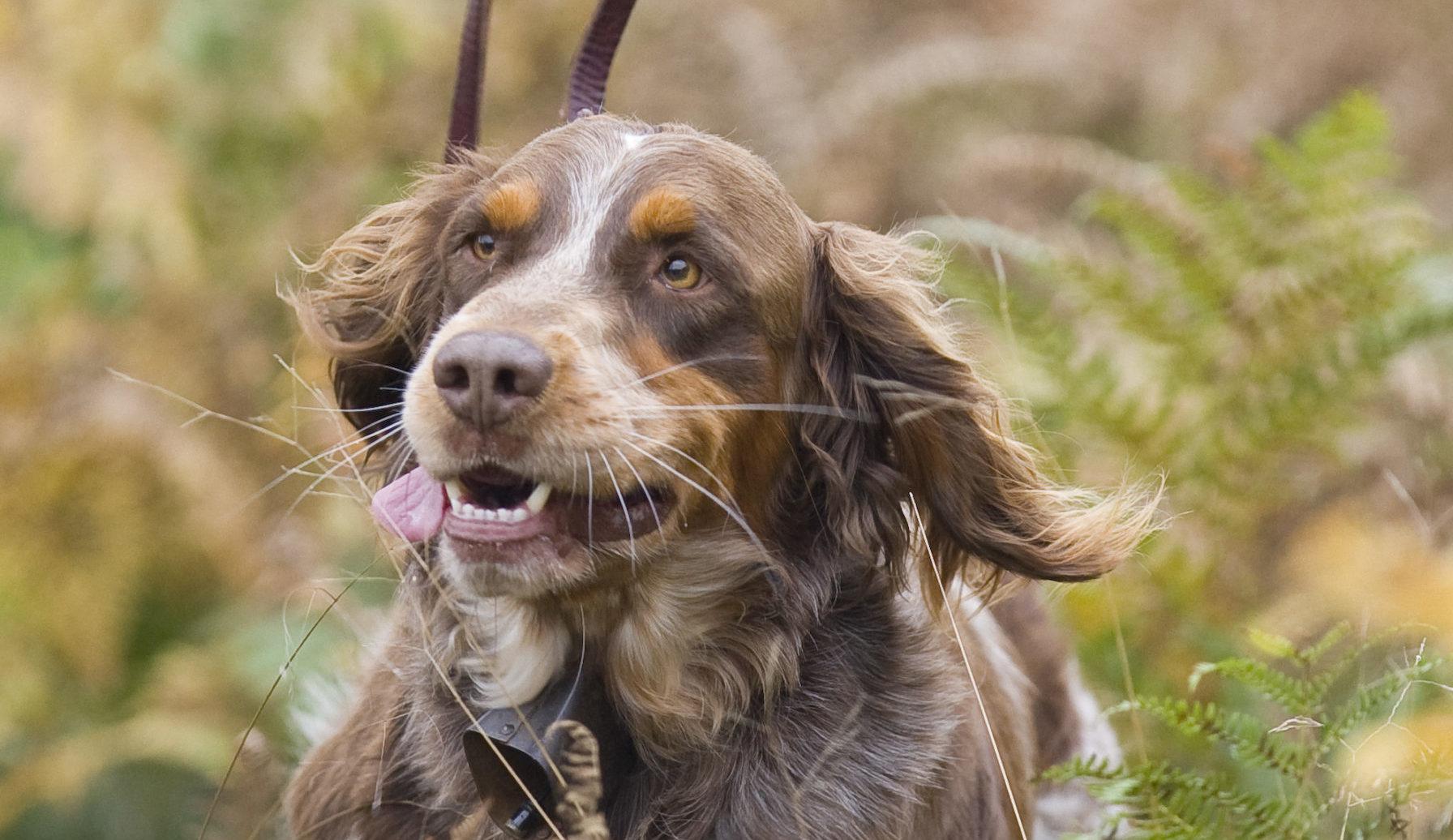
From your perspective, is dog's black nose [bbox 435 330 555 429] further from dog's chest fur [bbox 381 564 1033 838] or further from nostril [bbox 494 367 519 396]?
dog's chest fur [bbox 381 564 1033 838]

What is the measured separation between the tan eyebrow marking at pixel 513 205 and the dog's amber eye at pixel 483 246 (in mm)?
49

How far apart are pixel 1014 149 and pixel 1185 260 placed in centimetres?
87

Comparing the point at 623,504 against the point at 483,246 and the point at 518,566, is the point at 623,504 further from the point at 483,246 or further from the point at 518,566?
the point at 483,246

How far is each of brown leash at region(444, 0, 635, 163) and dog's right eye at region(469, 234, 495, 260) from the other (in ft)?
1.21

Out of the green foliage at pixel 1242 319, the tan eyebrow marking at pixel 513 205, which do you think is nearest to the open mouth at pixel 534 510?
the tan eyebrow marking at pixel 513 205

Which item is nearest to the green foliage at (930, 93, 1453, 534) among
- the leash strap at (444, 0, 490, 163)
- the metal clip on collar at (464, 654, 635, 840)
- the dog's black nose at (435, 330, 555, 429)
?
the leash strap at (444, 0, 490, 163)

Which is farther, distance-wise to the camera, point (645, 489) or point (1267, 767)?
point (1267, 767)

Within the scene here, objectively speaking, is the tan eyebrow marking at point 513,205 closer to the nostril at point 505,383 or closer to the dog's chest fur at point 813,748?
the nostril at point 505,383

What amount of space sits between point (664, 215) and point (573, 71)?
731 mm

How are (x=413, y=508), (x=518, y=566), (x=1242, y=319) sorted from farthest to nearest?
1. (x=1242, y=319)
2. (x=413, y=508)
3. (x=518, y=566)

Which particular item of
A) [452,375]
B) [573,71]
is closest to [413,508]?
[452,375]

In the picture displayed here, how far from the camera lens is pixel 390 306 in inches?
142

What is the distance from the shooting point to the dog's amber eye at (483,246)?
326 centimetres

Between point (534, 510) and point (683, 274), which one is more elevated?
point (683, 274)
